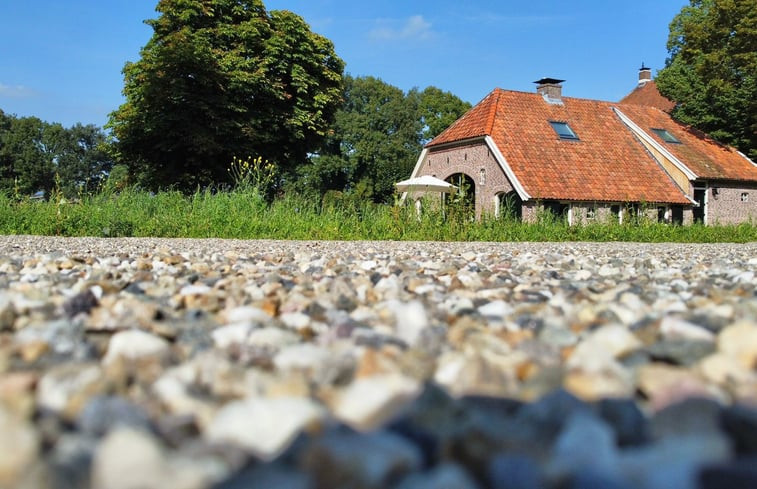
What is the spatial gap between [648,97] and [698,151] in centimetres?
1428

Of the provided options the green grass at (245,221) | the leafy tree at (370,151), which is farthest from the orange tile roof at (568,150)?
the leafy tree at (370,151)

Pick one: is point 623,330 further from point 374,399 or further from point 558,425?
point 374,399

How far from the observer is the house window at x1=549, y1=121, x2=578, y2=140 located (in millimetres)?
21906

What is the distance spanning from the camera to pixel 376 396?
1.13 metres

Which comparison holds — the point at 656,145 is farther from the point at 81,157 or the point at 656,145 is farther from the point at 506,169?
the point at 81,157

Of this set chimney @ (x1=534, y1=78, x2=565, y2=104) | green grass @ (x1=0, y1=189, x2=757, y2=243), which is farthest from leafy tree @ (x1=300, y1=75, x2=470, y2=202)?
green grass @ (x1=0, y1=189, x2=757, y2=243)

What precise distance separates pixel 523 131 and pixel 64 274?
64.4ft

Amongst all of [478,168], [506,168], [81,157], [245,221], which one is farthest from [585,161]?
[81,157]

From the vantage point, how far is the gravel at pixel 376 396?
2.93 feet

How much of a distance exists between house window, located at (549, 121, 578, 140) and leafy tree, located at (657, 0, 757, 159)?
6.35m

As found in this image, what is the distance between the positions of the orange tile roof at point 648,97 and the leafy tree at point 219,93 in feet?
66.8

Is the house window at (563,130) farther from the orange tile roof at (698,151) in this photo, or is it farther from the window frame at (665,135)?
the window frame at (665,135)

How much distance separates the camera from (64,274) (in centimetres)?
335

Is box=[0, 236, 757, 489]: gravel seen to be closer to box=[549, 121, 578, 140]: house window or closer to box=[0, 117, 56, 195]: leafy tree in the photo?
box=[549, 121, 578, 140]: house window
